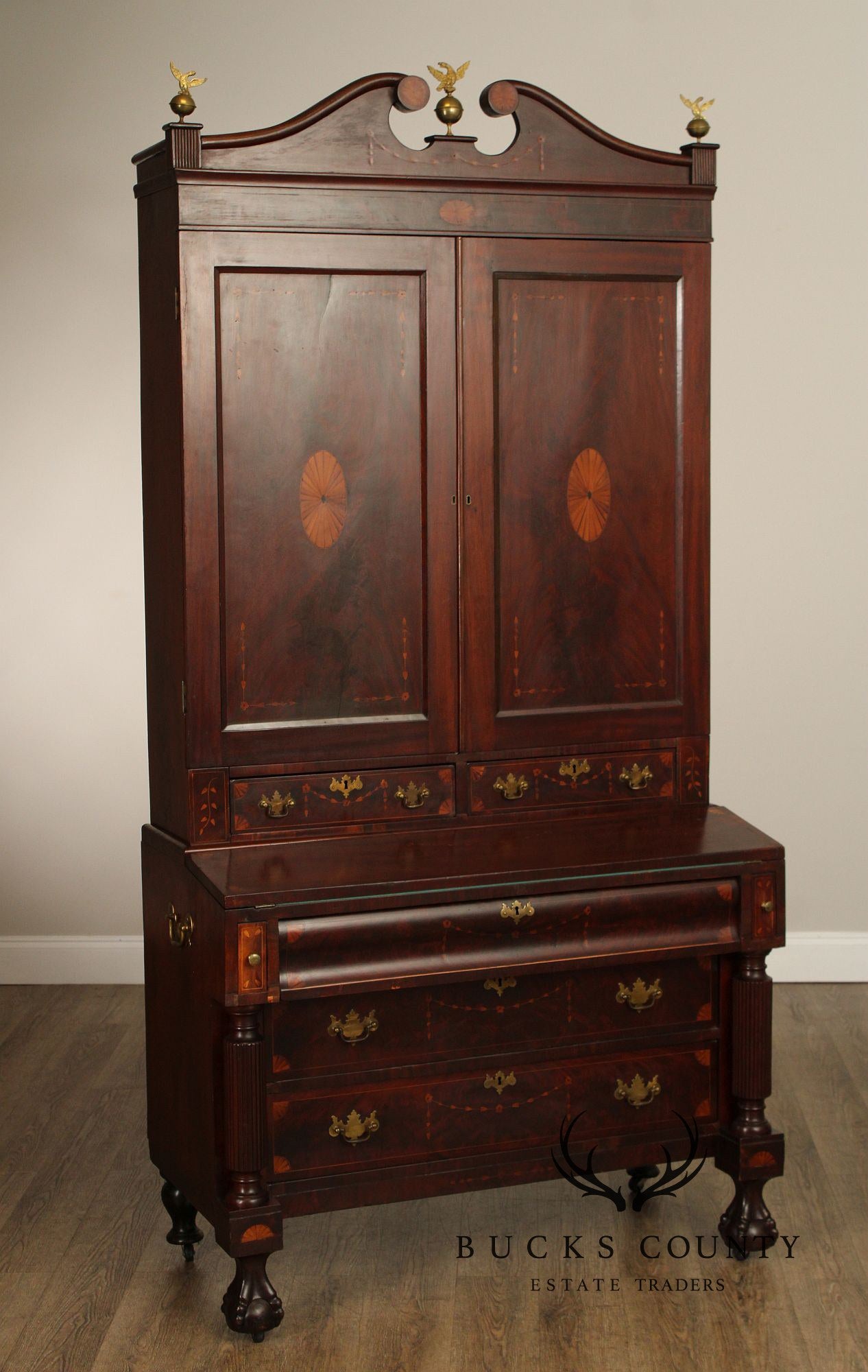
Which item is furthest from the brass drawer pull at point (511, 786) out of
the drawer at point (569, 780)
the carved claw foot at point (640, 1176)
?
the carved claw foot at point (640, 1176)

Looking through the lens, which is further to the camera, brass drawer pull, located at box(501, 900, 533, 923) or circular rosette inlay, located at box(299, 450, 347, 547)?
circular rosette inlay, located at box(299, 450, 347, 547)

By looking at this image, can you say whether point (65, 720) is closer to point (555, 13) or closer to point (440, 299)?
point (440, 299)

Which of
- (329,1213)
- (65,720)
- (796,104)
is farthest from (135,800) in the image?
(796,104)

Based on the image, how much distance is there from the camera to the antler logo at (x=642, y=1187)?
279 centimetres

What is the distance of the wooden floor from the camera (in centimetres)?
259

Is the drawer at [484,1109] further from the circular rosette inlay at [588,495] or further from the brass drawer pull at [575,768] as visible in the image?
the circular rosette inlay at [588,495]

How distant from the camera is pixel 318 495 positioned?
2834 millimetres

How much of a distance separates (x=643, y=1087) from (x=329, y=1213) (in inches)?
31.9

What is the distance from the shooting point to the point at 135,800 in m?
4.72

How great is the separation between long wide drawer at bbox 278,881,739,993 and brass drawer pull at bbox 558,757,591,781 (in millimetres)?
354

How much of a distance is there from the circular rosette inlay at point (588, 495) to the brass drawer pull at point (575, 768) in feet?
1.47

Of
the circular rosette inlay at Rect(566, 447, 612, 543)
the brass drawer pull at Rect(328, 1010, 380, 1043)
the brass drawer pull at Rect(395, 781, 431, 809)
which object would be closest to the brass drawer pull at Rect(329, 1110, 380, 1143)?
the brass drawer pull at Rect(328, 1010, 380, 1043)

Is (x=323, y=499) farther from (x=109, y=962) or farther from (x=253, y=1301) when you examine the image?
(x=109, y=962)

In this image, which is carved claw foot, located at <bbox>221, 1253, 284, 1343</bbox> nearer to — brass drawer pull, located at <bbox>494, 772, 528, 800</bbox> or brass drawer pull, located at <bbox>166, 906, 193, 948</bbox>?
brass drawer pull, located at <bbox>166, 906, 193, 948</bbox>
